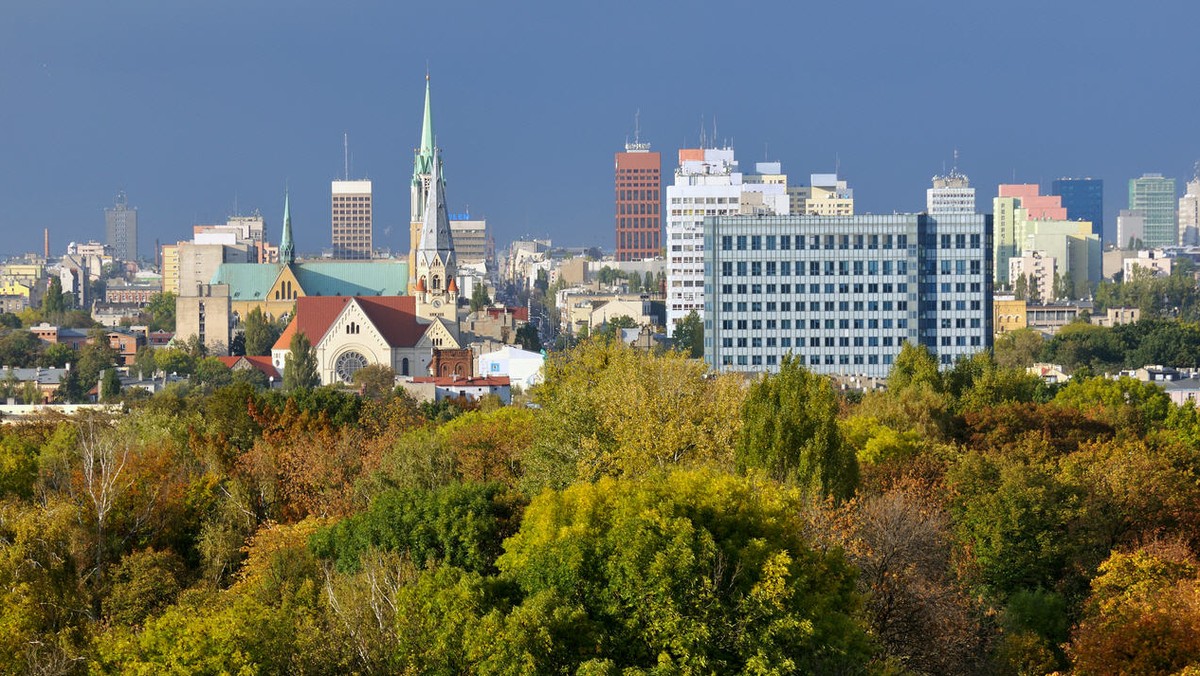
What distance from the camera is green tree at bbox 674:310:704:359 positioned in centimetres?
13975

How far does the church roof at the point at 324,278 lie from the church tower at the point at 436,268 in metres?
30.5

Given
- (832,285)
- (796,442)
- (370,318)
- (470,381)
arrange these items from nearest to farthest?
(796,442), (832,285), (470,381), (370,318)

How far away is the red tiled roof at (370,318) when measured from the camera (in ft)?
435

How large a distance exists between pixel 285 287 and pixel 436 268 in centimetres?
4199

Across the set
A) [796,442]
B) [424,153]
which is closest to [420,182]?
[424,153]

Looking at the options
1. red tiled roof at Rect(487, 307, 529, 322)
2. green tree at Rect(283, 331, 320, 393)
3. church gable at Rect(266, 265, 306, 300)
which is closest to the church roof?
church gable at Rect(266, 265, 306, 300)

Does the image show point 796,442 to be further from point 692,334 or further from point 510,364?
point 692,334

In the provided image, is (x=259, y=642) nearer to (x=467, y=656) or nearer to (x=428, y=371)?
(x=467, y=656)

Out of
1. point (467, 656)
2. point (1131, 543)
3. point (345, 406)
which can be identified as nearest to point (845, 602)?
point (467, 656)

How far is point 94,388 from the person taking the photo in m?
128

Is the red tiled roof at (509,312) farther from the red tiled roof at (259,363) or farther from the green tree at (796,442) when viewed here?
the green tree at (796,442)

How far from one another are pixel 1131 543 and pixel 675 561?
16107mm

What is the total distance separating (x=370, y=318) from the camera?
13188 centimetres

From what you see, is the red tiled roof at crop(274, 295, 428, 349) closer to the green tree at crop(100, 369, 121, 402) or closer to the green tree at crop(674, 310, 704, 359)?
the green tree at crop(100, 369, 121, 402)
